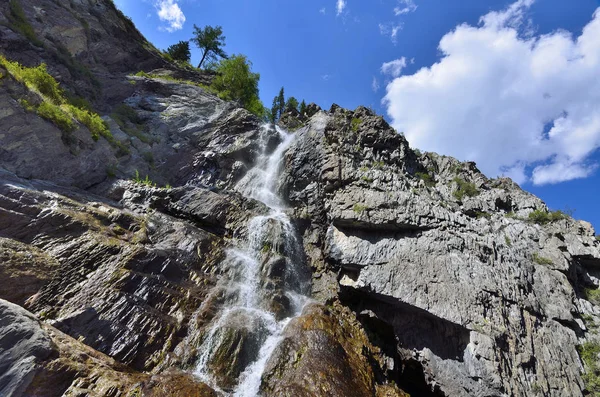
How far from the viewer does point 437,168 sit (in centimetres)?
2517

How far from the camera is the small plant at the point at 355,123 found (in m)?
26.8

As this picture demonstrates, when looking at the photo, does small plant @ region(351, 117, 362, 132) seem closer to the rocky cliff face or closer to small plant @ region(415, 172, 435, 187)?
the rocky cliff face

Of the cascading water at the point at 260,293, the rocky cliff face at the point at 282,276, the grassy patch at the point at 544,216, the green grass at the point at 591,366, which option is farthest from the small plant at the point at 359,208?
the green grass at the point at 591,366

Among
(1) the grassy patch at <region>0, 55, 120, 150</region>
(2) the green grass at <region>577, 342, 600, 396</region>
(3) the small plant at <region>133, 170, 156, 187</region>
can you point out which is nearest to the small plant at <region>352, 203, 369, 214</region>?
(2) the green grass at <region>577, 342, 600, 396</region>

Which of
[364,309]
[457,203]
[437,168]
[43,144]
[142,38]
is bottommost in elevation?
[364,309]

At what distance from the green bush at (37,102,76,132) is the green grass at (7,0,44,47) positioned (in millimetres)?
10583

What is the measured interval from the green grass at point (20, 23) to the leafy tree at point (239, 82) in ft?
61.9

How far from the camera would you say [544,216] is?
58.3ft

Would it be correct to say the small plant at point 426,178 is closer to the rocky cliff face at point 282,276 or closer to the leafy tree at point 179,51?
the rocky cliff face at point 282,276

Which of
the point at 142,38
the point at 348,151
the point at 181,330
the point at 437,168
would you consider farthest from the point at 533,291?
the point at 142,38

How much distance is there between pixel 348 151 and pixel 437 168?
8.13 meters

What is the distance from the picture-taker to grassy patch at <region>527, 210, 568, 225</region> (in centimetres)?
1745

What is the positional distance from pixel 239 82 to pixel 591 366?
41.8m

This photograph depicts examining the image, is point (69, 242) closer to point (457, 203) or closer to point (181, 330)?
point (181, 330)
